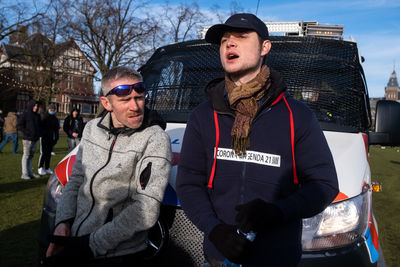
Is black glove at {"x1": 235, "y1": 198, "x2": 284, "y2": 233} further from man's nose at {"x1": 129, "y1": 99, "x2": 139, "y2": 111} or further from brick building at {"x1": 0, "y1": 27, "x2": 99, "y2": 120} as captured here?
brick building at {"x1": 0, "y1": 27, "x2": 99, "y2": 120}

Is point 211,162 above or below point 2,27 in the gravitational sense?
below

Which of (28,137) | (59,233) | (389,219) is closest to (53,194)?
(59,233)

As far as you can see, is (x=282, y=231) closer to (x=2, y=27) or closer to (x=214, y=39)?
(x=214, y=39)

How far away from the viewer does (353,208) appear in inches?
89.6

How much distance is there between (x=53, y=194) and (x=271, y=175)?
69.2 inches

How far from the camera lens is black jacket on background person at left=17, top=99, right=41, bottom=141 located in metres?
8.62

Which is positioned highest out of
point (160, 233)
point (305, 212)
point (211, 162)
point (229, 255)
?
point (211, 162)

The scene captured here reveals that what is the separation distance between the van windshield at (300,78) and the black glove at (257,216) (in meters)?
1.83

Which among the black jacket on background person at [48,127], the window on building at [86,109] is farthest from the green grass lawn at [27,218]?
the window on building at [86,109]

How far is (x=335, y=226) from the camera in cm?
221

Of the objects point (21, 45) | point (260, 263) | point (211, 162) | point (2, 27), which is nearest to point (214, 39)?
point (211, 162)

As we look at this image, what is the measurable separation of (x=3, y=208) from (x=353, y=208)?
5.53 m

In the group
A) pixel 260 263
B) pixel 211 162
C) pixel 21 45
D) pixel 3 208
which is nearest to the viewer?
pixel 260 263

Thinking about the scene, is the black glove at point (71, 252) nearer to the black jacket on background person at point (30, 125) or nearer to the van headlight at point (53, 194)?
the van headlight at point (53, 194)
